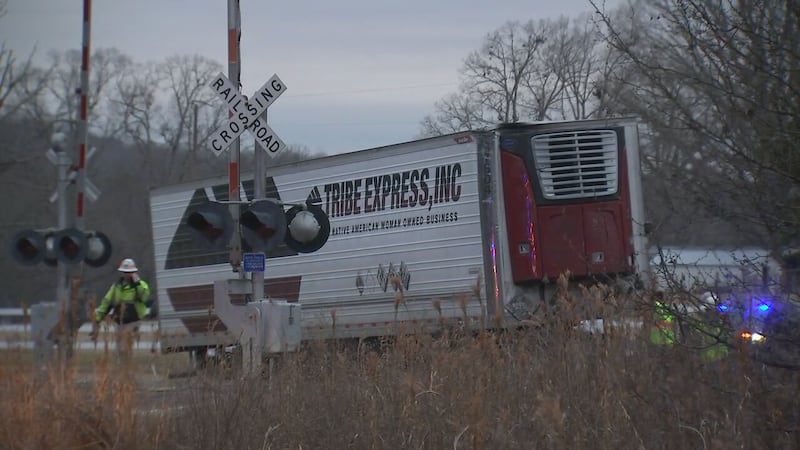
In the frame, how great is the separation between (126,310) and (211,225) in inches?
79.7

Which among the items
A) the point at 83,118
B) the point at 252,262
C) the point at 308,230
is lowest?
the point at 252,262

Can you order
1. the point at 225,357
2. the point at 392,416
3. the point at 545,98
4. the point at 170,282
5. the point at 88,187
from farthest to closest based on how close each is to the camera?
the point at 545,98, the point at 170,282, the point at 88,187, the point at 225,357, the point at 392,416

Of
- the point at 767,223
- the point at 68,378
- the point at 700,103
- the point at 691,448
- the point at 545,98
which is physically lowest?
the point at 691,448

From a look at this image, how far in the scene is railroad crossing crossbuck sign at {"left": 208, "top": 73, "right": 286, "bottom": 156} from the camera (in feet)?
35.9

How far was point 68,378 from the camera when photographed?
7.11m

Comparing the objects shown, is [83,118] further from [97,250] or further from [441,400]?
[441,400]

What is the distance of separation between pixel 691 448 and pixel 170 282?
1418cm

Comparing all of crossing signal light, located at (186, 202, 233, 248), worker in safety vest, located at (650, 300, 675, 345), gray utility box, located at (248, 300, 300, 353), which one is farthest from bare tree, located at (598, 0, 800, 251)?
crossing signal light, located at (186, 202, 233, 248)

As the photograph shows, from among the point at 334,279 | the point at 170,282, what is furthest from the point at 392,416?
the point at 170,282

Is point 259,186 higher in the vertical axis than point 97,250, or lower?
higher

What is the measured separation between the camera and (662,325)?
686 cm

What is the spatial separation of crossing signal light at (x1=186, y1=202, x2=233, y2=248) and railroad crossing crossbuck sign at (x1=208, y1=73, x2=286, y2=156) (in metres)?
0.97

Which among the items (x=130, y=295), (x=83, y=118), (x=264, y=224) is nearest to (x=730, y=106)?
(x=264, y=224)

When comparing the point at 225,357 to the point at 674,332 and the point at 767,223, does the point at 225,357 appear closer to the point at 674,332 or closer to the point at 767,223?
the point at 674,332
